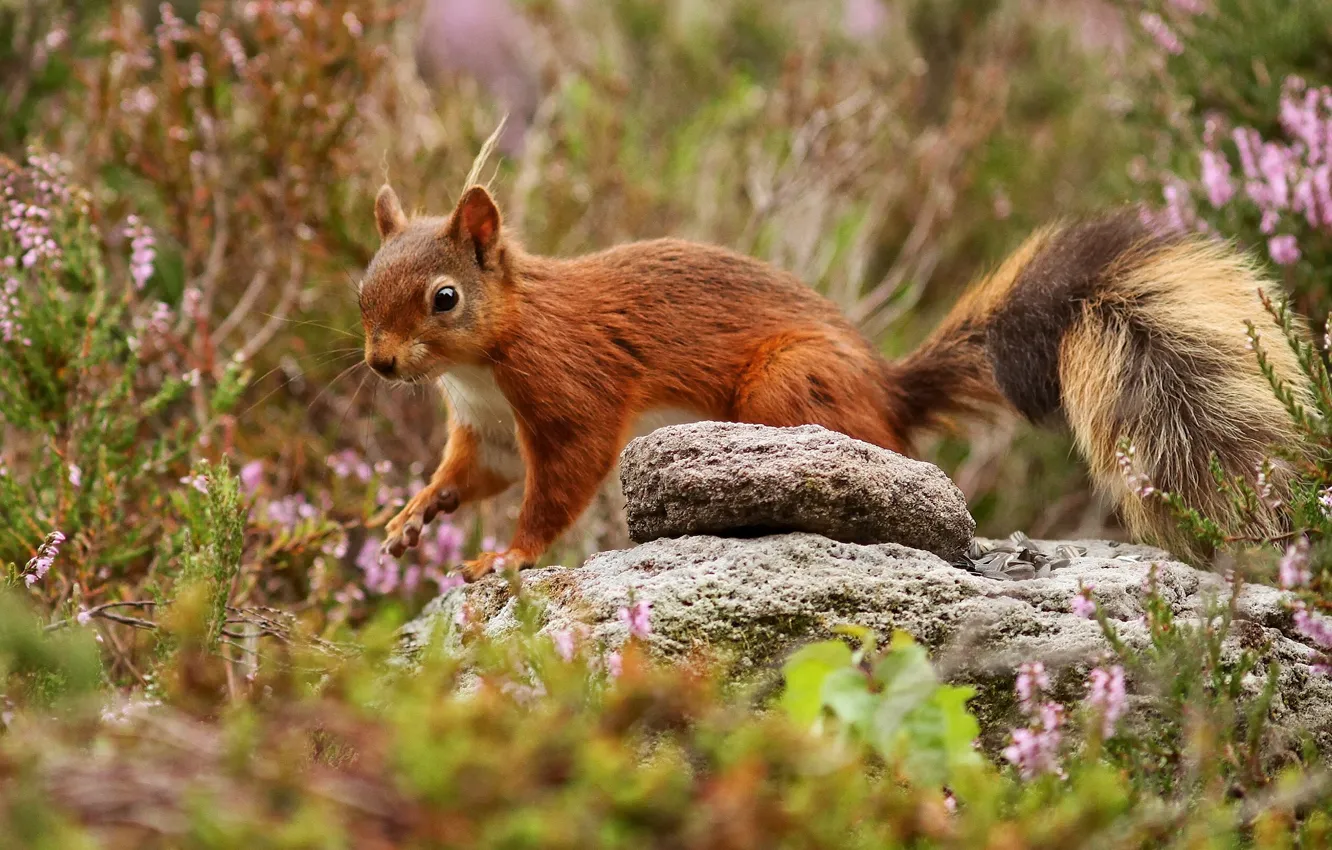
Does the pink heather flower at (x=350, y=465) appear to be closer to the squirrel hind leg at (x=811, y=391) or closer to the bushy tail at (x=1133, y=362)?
the squirrel hind leg at (x=811, y=391)

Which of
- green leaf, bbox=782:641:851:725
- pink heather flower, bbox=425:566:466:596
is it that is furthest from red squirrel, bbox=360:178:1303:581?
green leaf, bbox=782:641:851:725

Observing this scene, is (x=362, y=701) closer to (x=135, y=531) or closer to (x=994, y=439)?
(x=135, y=531)

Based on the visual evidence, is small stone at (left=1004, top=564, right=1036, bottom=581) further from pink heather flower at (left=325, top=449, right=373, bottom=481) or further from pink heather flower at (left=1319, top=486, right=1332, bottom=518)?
pink heather flower at (left=325, top=449, right=373, bottom=481)

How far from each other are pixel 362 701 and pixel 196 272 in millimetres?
3719

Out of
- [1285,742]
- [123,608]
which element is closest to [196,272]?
[123,608]

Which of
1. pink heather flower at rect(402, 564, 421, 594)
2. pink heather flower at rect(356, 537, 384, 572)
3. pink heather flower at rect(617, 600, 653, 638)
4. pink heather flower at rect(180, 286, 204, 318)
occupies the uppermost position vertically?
pink heather flower at rect(180, 286, 204, 318)

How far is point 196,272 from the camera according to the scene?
15.5 feet

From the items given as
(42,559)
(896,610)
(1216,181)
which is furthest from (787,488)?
(1216,181)

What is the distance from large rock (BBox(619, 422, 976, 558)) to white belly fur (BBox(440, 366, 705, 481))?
61cm

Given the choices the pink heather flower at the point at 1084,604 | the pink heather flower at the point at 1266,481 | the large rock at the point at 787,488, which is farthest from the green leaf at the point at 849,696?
the pink heather flower at the point at 1266,481

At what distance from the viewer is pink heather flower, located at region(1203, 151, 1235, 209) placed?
3752 mm

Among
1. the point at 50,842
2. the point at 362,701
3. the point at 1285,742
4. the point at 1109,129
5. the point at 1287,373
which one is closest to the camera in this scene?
the point at 50,842

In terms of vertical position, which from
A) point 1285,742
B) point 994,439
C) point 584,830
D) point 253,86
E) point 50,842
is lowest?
point 994,439

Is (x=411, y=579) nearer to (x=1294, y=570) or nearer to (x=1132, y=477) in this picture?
(x=1132, y=477)
